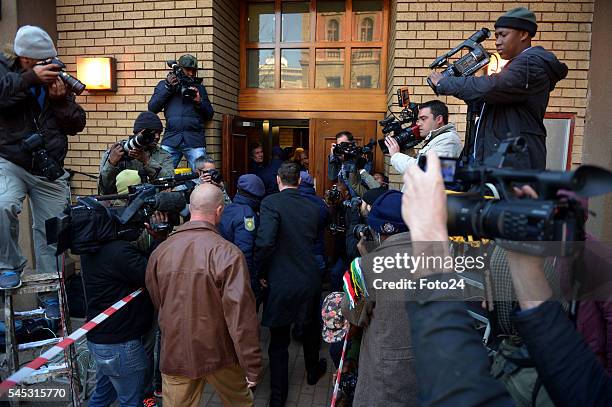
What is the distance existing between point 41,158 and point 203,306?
202cm

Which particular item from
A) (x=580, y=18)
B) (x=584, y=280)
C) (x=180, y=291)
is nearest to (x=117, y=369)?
(x=180, y=291)

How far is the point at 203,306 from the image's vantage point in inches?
97.1

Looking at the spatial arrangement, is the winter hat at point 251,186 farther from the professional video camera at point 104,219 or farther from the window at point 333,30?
the window at point 333,30

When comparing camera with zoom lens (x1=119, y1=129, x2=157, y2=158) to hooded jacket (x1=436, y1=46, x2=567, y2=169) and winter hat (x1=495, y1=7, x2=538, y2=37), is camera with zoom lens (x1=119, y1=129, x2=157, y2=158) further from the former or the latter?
winter hat (x1=495, y1=7, x2=538, y2=37)

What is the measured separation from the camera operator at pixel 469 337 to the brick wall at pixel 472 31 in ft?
13.3

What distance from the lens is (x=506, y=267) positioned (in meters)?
1.63

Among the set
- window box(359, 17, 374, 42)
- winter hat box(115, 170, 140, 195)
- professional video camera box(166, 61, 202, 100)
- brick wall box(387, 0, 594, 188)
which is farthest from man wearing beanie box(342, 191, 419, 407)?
window box(359, 17, 374, 42)

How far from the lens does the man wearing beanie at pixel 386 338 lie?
1.83m

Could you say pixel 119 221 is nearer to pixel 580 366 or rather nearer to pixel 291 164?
pixel 291 164

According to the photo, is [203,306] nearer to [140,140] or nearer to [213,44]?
[140,140]

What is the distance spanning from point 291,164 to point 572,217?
2.70 meters

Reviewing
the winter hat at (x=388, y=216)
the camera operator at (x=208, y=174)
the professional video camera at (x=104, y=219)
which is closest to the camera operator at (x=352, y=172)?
the camera operator at (x=208, y=174)

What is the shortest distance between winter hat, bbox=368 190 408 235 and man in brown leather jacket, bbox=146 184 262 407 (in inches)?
37.1
